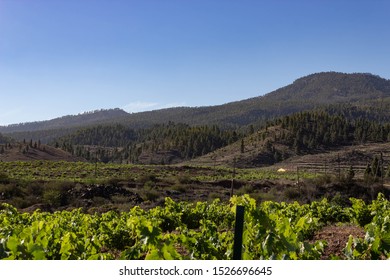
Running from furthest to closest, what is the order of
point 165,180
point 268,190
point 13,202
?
point 165,180
point 268,190
point 13,202

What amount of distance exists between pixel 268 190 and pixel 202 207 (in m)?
23.5

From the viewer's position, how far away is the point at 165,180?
137 feet

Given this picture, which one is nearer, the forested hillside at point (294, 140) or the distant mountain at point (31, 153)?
the forested hillside at point (294, 140)

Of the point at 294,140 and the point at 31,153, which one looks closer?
the point at 294,140

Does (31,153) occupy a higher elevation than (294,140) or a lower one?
lower

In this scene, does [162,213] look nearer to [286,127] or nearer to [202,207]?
[202,207]

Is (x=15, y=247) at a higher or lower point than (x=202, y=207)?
higher

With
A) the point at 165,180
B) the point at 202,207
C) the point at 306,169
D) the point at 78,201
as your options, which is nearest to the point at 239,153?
the point at 306,169

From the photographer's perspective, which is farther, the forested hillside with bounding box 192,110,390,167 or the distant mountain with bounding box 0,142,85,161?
the distant mountain with bounding box 0,142,85,161
